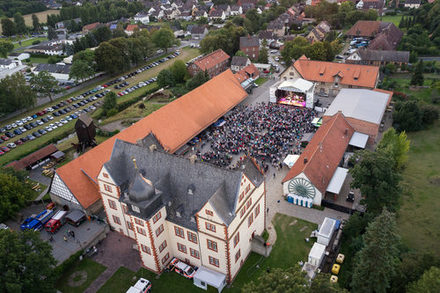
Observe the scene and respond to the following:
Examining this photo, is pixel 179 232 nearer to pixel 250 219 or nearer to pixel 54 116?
pixel 250 219

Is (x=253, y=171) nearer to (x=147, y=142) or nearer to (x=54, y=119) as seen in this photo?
(x=147, y=142)

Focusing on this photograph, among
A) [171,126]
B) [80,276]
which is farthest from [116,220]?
[171,126]

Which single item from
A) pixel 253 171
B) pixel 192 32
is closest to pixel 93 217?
pixel 253 171

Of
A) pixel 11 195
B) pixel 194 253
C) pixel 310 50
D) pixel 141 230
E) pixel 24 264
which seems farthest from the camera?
pixel 310 50

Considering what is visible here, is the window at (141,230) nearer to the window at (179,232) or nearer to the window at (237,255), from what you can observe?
the window at (179,232)

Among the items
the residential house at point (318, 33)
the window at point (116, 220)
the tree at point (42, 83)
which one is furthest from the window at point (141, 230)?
the residential house at point (318, 33)

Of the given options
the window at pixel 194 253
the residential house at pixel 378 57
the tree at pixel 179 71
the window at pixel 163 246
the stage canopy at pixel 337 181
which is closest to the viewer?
the window at pixel 194 253

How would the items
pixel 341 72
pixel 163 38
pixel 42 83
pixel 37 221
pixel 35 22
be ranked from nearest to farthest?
pixel 37 221
pixel 341 72
pixel 42 83
pixel 163 38
pixel 35 22
